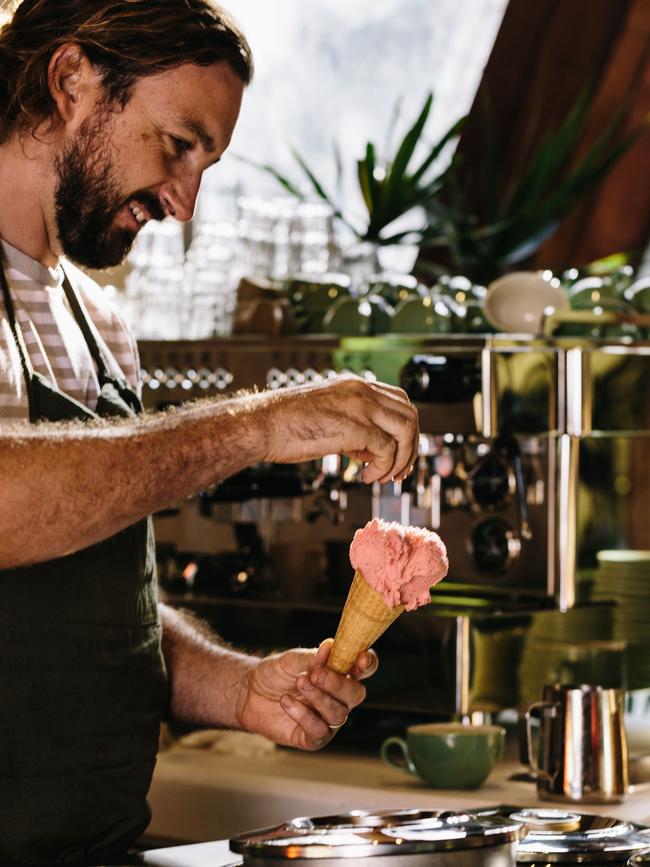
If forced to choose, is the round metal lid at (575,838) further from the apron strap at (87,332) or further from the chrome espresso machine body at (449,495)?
the chrome espresso machine body at (449,495)

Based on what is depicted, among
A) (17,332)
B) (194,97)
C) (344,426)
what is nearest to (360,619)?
(344,426)

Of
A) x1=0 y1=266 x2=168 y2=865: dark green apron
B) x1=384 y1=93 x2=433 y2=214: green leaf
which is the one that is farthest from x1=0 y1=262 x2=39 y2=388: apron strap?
x1=384 y1=93 x2=433 y2=214: green leaf

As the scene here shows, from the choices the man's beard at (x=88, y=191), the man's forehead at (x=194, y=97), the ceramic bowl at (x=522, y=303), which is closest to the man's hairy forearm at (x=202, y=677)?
the man's beard at (x=88, y=191)

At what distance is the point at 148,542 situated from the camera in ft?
6.35

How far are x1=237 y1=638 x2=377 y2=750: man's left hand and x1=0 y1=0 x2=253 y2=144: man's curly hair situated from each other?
694 millimetres

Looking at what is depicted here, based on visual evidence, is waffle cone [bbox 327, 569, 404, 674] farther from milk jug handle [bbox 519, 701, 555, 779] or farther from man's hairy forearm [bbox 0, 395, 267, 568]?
milk jug handle [bbox 519, 701, 555, 779]

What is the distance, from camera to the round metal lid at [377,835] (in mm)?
1312

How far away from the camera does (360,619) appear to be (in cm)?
157

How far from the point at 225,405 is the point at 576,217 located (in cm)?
266

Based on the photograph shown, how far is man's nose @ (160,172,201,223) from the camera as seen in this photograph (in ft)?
6.21

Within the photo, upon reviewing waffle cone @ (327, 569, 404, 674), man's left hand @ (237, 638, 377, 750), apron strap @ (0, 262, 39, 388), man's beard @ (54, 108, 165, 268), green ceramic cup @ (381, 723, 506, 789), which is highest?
man's beard @ (54, 108, 165, 268)

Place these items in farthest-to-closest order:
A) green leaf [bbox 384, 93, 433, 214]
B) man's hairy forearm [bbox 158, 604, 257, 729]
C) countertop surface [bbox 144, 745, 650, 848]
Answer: green leaf [bbox 384, 93, 433, 214], countertop surface [bbox 144, 745, 650, 848], man's hairy forearm [bbox 158, 604, 257, 729]

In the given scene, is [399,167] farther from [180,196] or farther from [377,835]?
[377,835]

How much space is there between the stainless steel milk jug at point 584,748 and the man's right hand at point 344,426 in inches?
31.1
